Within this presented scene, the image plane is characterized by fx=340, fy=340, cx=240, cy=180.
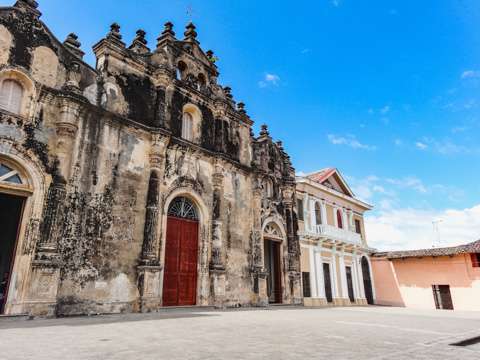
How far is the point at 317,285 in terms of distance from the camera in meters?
20.2

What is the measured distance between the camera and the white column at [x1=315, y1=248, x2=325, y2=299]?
20172mm

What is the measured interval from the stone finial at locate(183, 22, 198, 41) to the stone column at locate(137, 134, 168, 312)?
20.2 ft

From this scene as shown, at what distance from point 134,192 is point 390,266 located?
22.8 m

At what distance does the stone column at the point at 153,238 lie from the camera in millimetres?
10906

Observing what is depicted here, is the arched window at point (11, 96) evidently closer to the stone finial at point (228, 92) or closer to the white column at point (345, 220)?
the stone finial at point (228, 92)

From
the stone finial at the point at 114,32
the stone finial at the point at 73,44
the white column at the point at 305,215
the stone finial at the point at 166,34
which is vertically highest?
the stone finial at the point at 166,34

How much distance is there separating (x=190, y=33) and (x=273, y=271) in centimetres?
1264

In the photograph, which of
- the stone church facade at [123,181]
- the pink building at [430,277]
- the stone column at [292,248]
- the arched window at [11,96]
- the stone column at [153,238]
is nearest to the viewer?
the stone church facade at [123,181]

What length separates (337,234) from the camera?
22.8 m

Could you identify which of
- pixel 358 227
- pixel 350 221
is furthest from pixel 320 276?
pixel 358 227

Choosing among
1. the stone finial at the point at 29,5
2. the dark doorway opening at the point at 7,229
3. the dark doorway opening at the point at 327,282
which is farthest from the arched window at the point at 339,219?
the stone finial at the point at 29,5

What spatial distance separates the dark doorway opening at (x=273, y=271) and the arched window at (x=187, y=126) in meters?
7.20

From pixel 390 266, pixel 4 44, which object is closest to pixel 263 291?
pixel 4 44

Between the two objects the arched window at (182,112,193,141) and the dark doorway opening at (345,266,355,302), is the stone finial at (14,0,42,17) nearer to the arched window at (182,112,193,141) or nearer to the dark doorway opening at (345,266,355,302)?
the arched window at (182,112,193,141)
